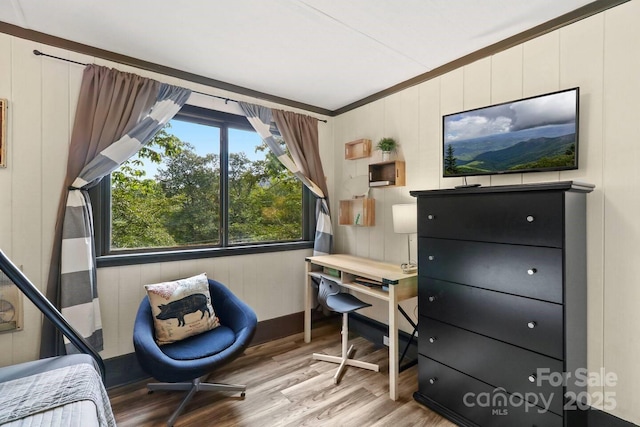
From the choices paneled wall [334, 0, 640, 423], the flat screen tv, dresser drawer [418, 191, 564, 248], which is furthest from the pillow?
paneled wall [334, 0, 640, 423]

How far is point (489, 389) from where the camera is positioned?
69.1 inches

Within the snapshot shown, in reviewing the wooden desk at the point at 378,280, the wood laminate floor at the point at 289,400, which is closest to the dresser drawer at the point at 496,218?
the wooden desk at the point at 378,280

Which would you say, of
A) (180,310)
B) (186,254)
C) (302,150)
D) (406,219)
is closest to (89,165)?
(186,254)

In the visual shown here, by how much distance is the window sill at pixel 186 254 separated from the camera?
230 cm

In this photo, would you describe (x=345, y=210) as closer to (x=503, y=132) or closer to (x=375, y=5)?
(x=503, y=132)

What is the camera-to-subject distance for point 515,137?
6.60ft

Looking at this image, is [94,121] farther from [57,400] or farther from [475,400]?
[475,400]

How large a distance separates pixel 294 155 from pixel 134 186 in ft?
5.04

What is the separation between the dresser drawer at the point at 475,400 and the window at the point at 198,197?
182cm

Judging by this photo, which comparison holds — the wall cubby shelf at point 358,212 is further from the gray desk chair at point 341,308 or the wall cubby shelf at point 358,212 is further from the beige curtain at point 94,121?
the beige curtain at point 94,121

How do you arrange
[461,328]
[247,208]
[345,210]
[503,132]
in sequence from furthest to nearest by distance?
1. [345,210]
2. [247,208]
3. [503,132]
4. [461,328]

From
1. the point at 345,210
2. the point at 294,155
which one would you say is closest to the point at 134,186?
the point at 294,155

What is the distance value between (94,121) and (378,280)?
2.50m

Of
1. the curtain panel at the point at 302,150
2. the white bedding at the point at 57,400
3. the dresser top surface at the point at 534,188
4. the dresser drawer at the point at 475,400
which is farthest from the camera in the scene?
the curtain panel at the point at 302,150
